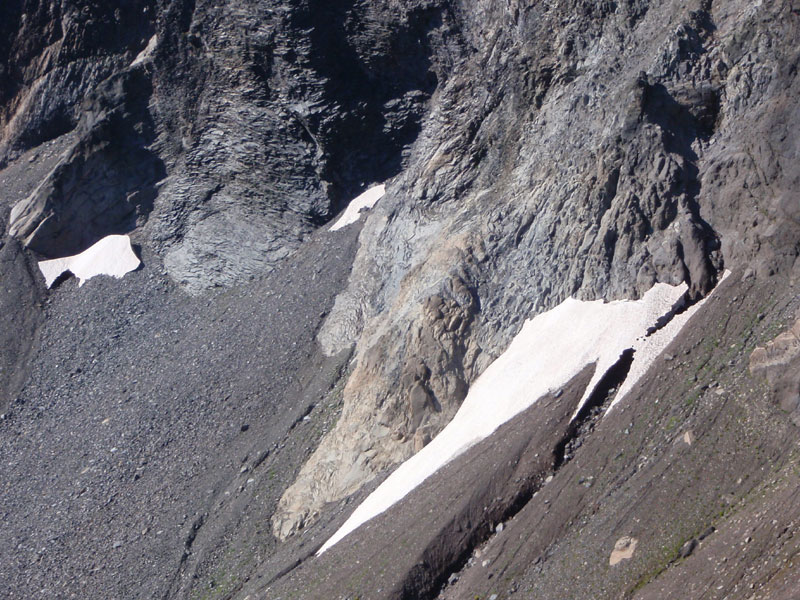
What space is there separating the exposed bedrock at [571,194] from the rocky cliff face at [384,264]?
2.9 inches

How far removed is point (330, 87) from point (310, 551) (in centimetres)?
1639

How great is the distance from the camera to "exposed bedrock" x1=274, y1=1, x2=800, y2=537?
638 inches

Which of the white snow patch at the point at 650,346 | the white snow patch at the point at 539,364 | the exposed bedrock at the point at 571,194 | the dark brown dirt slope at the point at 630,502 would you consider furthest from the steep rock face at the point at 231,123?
the dark brown dirt slope at the point at 630,502

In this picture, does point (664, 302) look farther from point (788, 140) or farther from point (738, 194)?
point (788, 140)

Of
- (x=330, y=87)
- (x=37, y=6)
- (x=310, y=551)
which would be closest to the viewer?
(x=310, y=551)

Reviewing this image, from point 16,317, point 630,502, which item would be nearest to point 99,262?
point 16,317

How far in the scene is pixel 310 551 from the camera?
16562mm

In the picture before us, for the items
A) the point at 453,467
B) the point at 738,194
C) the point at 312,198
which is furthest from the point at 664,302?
the point at 312,198

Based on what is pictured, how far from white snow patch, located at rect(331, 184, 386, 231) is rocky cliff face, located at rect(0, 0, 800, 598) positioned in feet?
1.60

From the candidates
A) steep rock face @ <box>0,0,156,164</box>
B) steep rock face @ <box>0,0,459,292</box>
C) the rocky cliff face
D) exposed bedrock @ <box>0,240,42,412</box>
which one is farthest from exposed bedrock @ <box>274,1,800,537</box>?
steep rock face @ <box>0,0,156,164</box>

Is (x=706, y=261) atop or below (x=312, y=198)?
below

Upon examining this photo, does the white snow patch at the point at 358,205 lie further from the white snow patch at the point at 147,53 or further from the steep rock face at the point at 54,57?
the steep rock face at the point at 54,57

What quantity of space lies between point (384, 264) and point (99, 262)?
471 inches

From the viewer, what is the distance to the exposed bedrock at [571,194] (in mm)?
16203
